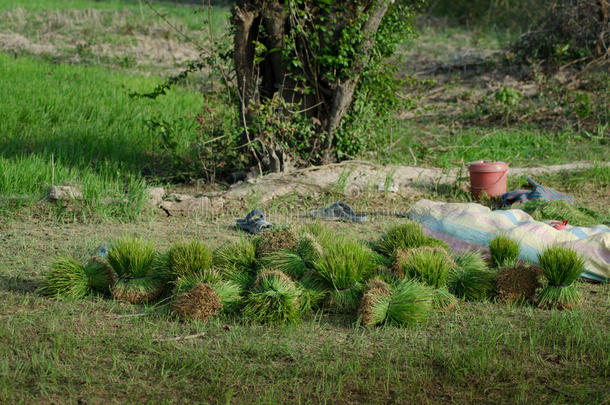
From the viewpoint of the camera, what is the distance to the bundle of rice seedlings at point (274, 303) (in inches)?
117

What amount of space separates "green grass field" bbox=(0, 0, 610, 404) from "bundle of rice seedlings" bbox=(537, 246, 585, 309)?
74 millimetres

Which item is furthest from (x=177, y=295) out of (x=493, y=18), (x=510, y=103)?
(x=493, y=18)

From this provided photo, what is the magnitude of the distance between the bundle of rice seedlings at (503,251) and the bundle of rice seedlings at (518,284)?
11.8 inches

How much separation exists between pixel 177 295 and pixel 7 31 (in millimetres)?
12947

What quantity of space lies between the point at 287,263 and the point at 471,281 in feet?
3.29

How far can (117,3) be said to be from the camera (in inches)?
765

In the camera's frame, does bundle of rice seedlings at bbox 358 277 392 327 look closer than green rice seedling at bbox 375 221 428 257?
Yes

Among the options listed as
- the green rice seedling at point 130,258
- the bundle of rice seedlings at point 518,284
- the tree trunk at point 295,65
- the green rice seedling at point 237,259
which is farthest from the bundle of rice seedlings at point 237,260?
the tree trunk at point 295,65

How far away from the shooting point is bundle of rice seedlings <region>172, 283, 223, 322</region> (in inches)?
118

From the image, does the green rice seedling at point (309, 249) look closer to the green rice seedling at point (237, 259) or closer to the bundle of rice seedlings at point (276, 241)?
the bundle of rice seedlings at point (276, 241)

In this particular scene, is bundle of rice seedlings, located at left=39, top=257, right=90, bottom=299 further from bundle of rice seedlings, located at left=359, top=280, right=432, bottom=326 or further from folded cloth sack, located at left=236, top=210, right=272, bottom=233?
bundle of rice seedlings, located at left=359, top=280, right=432, bottom=326

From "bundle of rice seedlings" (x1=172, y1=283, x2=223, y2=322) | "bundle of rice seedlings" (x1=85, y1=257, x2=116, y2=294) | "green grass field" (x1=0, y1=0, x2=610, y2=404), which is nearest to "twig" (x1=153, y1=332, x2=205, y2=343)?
"green grass field" (x1=0, y1=0, x2=610, y2=404)

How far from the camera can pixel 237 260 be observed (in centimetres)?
340

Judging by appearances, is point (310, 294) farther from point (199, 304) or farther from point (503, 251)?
point (503, 251)
